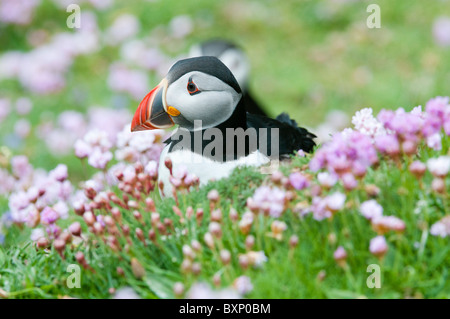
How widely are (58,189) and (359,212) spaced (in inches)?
65.7

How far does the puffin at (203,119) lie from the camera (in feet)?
9.66

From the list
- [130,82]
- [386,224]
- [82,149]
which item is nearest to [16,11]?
[130,82]

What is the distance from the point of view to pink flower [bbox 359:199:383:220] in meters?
2.18

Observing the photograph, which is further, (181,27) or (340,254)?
(181,27)

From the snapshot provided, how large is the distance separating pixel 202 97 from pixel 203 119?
0.40 feet

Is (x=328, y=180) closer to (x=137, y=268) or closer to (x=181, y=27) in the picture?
(x=137, y=268)

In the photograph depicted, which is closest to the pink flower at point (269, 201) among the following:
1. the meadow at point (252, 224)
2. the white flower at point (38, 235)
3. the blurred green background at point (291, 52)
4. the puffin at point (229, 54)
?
the meadow at point (252, 224)

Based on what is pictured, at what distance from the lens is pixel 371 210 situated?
7.17 ft

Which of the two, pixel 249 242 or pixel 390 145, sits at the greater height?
pixel 390 145

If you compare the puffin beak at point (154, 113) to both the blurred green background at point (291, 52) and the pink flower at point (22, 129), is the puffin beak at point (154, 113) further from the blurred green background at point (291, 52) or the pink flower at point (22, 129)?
the pink flower at point (22, 129)

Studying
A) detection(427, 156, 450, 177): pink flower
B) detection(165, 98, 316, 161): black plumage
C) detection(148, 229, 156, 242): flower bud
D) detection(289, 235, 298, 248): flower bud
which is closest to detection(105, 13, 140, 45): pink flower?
detection(165, 98, 316, 161): black plumage
